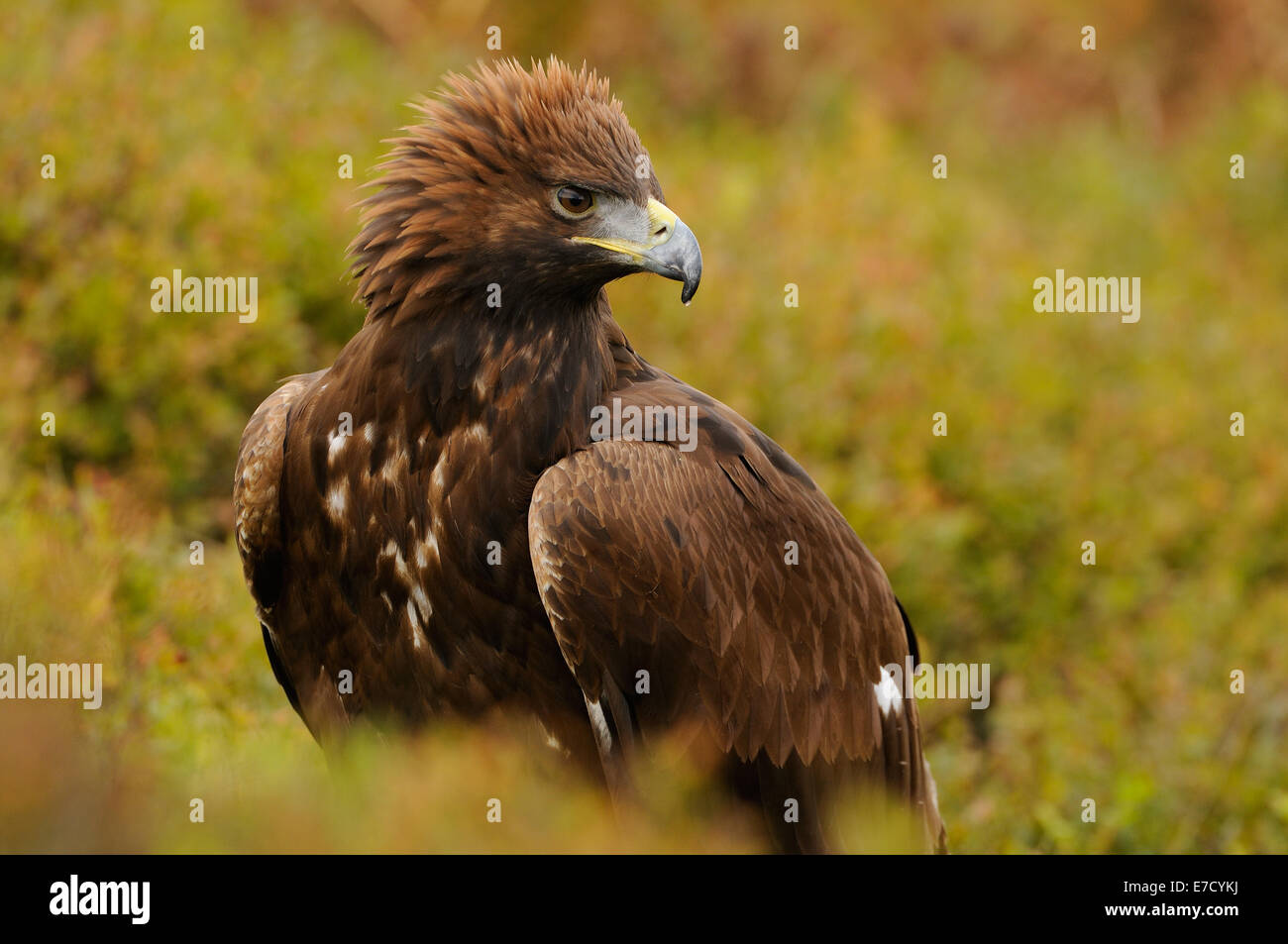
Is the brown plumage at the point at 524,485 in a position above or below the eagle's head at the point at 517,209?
below

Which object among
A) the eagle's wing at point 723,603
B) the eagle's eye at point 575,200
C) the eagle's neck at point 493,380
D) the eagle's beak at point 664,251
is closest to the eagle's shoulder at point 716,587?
the eagle's wing at point 723,603

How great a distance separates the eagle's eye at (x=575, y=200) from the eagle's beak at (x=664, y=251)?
10 centimetres

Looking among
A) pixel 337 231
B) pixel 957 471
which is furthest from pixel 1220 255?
pixel 337 231

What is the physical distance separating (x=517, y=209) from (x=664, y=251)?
463 millimetres

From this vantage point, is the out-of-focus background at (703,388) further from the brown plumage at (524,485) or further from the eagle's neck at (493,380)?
the eagle's neck at (493,380)

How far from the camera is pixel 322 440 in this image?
472 cm

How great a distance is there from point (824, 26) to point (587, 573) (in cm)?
1631

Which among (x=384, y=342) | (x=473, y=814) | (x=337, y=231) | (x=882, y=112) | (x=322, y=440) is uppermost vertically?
(x=882, y=112)

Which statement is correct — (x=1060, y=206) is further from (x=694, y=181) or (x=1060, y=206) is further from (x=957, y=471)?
(x=957, y=471)

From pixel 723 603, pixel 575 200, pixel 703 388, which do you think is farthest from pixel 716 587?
pixel 703 388

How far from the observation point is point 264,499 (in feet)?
15.9

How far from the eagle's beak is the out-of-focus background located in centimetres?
150

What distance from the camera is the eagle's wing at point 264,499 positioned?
15.9 ft

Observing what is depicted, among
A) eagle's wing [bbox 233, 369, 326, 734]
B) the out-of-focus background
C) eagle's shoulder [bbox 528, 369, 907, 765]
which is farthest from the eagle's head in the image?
the out-of-focus background
